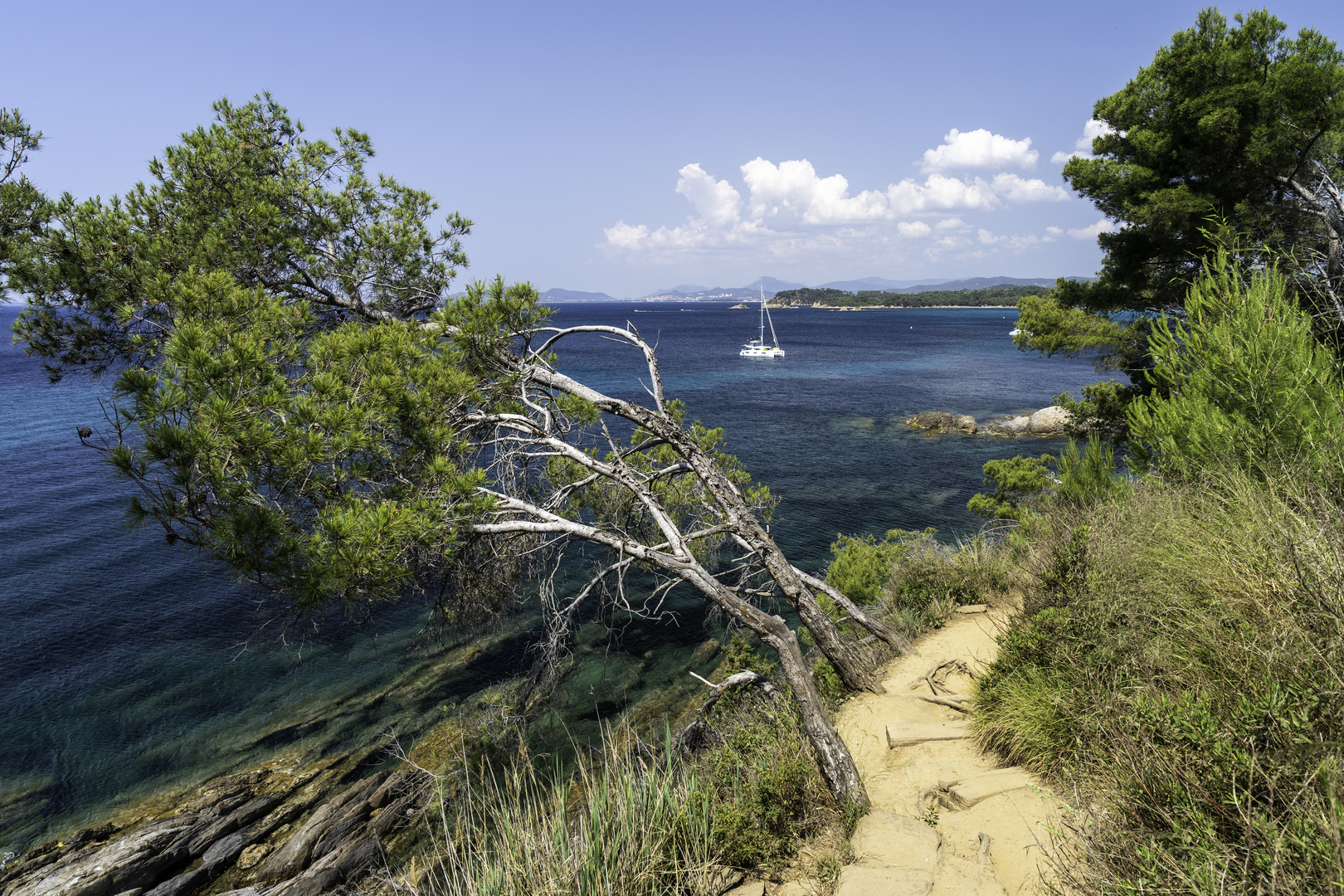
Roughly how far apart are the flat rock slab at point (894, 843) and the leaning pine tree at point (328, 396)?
42 centimetres

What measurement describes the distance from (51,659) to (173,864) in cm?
811

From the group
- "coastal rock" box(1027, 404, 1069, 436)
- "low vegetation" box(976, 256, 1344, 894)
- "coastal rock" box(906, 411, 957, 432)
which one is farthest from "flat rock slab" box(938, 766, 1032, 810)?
"coastal rock" box(1027, 404, 1069, 436)

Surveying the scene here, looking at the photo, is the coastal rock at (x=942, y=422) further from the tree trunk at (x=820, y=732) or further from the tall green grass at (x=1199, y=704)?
the tree trunk at (x=820, y=732)

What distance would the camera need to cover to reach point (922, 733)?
5.75 m

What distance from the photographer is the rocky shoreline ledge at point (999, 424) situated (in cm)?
3145

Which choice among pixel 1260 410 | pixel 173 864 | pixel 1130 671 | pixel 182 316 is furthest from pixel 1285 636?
pixel 173 864

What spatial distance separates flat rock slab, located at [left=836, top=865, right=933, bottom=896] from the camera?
148 inches

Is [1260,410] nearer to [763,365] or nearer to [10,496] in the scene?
[10,496]

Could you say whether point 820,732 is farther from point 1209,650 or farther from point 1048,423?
point 1048,423

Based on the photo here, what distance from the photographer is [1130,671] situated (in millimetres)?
3963

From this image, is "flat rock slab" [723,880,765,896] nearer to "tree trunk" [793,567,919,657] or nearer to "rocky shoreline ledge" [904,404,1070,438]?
"tree trunk" [793,567,919,657]

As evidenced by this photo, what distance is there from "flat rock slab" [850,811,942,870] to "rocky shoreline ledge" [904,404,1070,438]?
30.3m

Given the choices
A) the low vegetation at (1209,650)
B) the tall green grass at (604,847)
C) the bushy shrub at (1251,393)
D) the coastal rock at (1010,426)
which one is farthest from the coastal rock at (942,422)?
the tall green grass at (604,847)

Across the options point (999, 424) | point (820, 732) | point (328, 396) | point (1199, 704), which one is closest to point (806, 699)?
point (820, 732)
